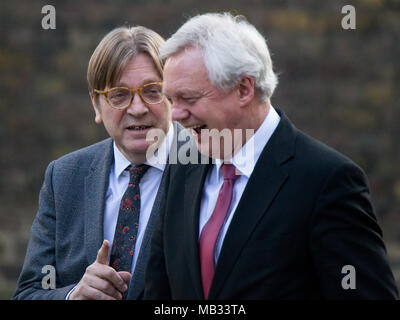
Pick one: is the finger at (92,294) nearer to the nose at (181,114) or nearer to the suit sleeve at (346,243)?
the nose at (181,114)

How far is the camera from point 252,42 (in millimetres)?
2740

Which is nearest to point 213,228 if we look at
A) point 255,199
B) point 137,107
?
point 255,199

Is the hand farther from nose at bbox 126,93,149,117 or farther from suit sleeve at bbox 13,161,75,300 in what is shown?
nose at bbox 126,93,149,117

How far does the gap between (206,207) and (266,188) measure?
11.6 inches

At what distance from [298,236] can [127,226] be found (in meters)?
0.96

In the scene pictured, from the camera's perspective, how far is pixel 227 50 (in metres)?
2.68

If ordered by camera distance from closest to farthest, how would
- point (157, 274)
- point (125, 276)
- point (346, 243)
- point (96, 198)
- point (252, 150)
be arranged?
1. point (346, 243)
2. point (252, 150)
3. point (157, 274)
4. point (125, 276)
5. point (96, 198)

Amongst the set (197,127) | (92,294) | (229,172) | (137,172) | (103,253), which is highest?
(197,127)

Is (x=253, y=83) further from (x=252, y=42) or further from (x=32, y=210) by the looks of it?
(x=32, y=210)

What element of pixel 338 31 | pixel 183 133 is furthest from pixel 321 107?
pixel 183 133

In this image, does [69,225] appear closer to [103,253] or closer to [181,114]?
[103,253]

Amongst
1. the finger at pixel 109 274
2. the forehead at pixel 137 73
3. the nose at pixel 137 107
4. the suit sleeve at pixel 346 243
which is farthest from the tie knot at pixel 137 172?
the suit sleeve at pixel 346 243

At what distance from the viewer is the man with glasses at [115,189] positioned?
3223 millimetres

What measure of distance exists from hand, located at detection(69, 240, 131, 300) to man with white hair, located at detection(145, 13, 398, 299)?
0.17 m
